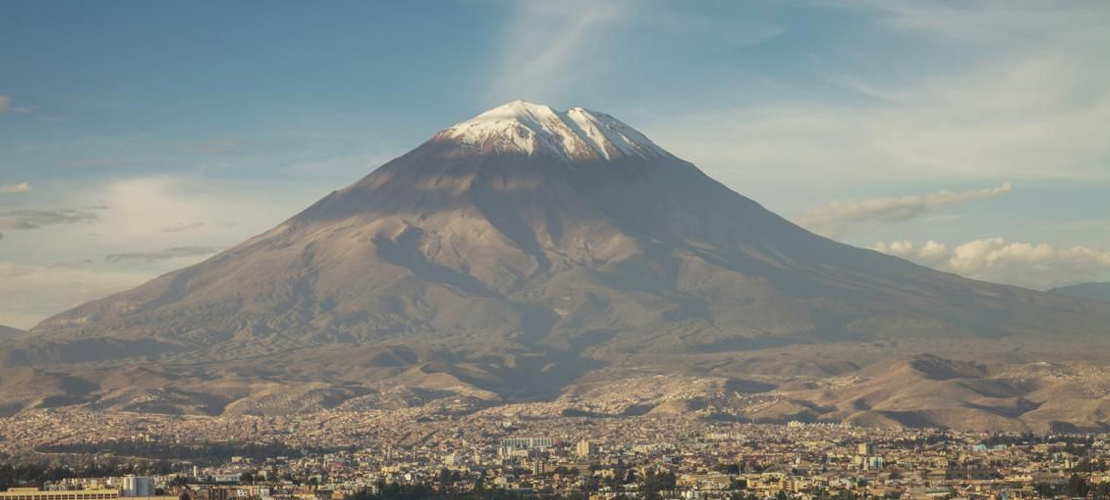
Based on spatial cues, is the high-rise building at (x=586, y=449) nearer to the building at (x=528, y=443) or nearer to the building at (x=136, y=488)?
the building at (x=528, y=443)

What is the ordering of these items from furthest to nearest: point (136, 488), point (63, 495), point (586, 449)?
point (586, 449) < point (136, 488) < point (63, 495)

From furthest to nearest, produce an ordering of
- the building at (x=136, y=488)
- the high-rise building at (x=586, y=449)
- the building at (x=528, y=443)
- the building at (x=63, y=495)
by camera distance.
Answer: the building at (x=528, y=443)
the high-rise building at (x=586, y=449)
the building at (x=136, y=488)
the building at (x=63, y=495)

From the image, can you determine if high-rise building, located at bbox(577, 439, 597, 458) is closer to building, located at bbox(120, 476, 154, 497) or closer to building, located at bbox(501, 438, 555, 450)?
building, located at bbox(501, 438, 555, 450)

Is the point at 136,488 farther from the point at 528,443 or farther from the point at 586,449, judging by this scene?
the point at 528,443

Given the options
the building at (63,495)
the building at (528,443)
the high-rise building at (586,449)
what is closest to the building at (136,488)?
the building at (63,495)

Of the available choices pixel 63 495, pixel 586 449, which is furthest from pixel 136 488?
pixel 586 449

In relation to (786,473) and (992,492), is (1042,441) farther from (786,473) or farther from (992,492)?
(992,492)

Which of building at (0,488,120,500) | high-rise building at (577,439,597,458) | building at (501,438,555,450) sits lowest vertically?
building at (0,488,120,500)

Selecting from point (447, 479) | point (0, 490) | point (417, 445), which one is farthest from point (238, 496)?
point (417, 445)

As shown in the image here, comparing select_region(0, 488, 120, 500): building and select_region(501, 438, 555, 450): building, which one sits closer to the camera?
select_region(0, 488, 120, 500): building

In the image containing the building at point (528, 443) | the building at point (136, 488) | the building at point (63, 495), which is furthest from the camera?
the building at point (528, 443)

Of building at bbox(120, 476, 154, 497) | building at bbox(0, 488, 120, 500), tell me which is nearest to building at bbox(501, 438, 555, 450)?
building at bbox(120, 476, 154, 497)
